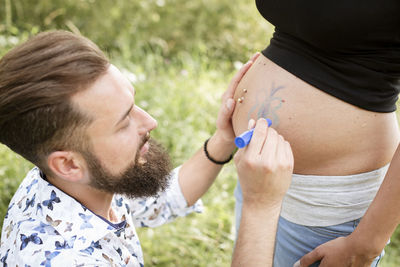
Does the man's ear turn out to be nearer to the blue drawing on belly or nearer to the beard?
the beard

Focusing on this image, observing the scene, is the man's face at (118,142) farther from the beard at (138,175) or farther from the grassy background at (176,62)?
the grassy background at (176,62)

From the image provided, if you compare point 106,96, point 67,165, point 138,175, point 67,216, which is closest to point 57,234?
point 67,216

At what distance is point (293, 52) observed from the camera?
4.11ft

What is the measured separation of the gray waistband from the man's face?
0.53 m

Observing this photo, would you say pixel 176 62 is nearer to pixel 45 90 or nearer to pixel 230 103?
pixel 230 103

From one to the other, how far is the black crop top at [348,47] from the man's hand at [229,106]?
0.27m

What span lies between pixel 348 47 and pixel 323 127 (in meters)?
0.24

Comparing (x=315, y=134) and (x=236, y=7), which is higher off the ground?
(x=315, y=134)

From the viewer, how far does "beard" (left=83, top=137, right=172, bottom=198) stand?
134 centimetres

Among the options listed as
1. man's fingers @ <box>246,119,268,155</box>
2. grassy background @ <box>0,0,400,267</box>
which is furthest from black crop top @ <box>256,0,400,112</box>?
grassy background @ <box>0,0,400,267</box>

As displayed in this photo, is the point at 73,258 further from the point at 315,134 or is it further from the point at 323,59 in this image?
the point at 323,59

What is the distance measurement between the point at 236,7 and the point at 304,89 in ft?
14.1

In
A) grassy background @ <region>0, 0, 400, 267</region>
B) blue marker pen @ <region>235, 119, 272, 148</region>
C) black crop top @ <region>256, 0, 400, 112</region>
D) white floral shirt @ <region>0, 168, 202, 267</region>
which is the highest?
black crop top @ <region>256, 0, 400, 112</region>

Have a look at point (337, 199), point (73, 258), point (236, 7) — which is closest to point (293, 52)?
point (337, 199)
